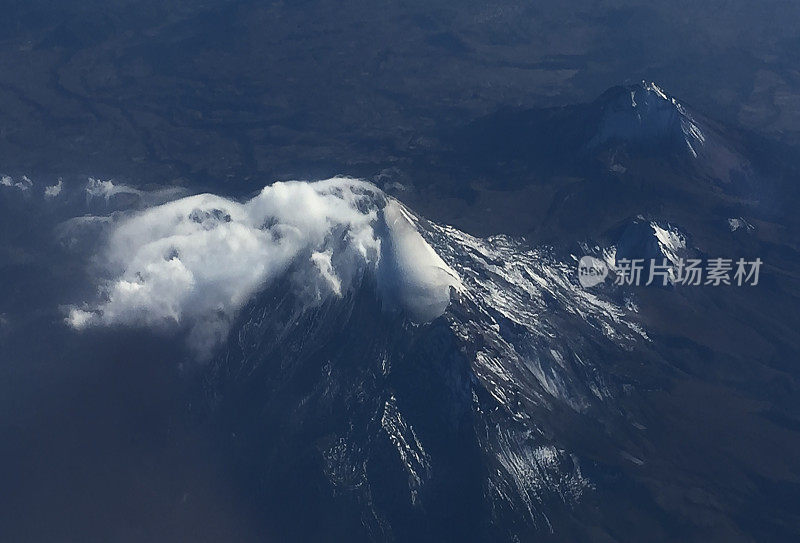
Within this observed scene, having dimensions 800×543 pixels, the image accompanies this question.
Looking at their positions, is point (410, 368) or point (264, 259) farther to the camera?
point (264, 259)

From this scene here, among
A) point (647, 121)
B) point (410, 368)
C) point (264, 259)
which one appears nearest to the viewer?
point (410, 368)

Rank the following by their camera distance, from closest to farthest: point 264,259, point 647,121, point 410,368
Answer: point 410,368 < point 264,259 < point 647,121

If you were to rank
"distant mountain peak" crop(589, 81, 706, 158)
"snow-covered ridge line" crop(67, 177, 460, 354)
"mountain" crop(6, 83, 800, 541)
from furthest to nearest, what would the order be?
"distant mountain peak" crop(589, 81, 706, 158)
"snow-covered ridge line" crop(67, 177, 460, 354)
"mountain" crop(6, 83, 800, 541)

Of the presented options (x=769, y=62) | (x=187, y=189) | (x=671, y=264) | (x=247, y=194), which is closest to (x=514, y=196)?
(x=671, y=264)

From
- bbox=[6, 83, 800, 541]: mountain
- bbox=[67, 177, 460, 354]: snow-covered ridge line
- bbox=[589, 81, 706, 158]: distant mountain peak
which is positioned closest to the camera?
bbox=[6, 83, 800, 541]: mountain

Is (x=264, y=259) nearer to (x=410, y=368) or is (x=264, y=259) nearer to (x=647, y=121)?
(x=410, y=368)

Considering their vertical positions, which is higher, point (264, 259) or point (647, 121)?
point (647, 121)

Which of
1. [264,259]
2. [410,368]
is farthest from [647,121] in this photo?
[410,368]

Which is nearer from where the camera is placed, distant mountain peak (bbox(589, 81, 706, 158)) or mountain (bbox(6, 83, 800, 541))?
mountain (bbox(6, 83, 800, 541))

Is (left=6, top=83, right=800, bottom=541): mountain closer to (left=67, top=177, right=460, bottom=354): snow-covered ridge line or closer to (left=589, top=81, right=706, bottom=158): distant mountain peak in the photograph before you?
(left=67, top=177, right=460, bottom=354): snow-covered ridge line

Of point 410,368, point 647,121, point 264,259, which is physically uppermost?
point 647,121

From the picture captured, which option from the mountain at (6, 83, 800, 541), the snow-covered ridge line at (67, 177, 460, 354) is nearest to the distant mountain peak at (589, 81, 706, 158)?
the mountain at (6, 83, 800, 541)
